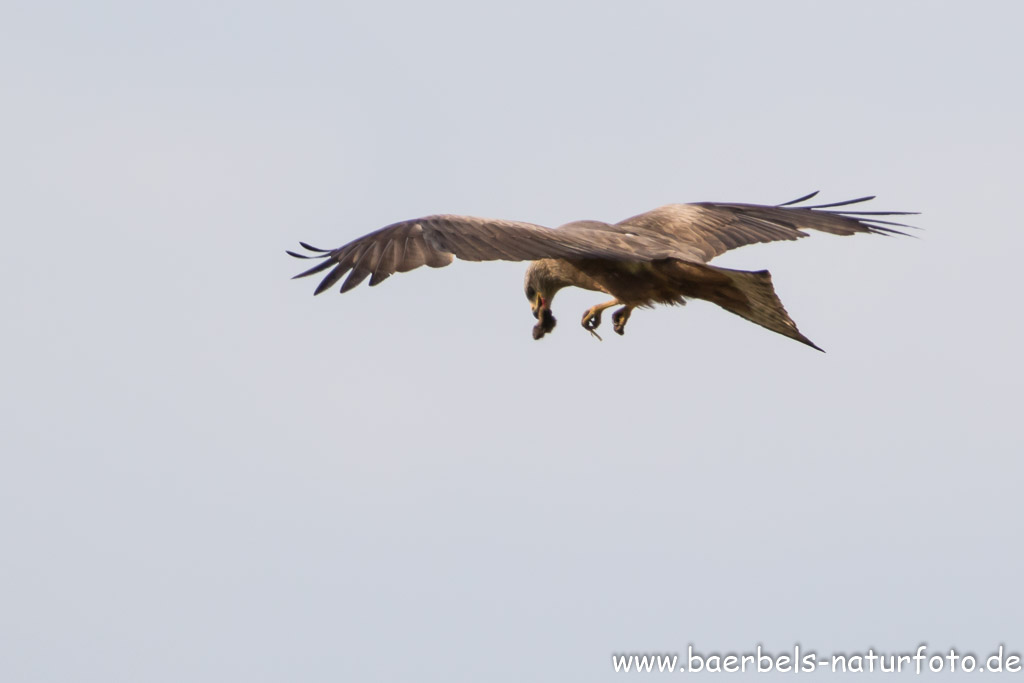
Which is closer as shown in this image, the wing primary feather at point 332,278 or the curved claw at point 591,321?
the wing primary feather at point 332,278

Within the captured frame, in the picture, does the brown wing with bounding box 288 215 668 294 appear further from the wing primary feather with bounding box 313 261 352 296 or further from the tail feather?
the tail feather

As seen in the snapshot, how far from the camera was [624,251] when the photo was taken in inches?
423

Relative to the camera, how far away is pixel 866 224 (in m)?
12.6

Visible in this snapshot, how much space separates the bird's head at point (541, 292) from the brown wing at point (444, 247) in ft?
4.74

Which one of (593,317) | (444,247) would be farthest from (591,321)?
(444,247)

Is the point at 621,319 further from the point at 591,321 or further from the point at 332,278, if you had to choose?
the point at 332,278

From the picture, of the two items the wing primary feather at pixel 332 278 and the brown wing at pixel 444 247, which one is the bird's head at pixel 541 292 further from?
the wing primary feather at pixel 332 278

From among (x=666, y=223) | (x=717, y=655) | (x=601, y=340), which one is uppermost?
(x=666, y=223)

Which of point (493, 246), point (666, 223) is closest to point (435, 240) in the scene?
point (493, 246)

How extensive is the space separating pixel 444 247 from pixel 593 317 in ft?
8.05

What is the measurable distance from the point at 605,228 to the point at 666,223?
107cm

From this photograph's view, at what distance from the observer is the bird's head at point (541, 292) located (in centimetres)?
1222

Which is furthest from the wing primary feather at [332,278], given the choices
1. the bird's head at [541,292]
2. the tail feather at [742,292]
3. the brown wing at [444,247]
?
the bird's head at [541,292]

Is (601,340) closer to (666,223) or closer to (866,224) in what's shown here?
(666,223)
